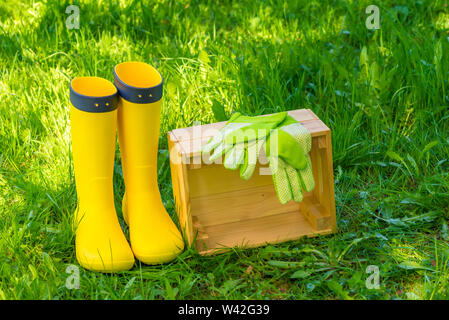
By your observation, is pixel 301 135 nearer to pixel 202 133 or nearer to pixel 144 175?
pixel 202 133

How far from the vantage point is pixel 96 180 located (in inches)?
70.4

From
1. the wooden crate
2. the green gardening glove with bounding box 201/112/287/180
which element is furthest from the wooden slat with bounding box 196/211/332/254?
the green gardening glove with bounding box 201/112/287/180

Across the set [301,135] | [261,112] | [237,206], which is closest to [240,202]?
[237,206]

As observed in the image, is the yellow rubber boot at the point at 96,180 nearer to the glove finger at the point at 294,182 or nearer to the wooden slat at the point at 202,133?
the wooden slat at the point at 202,133

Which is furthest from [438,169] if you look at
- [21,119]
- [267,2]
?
[21,119]

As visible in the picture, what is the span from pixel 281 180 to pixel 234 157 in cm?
15

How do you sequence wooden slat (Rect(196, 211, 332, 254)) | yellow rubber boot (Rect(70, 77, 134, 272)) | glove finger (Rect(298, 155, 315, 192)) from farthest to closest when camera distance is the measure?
wooden slat (Rect(196, 211, 332, 254)) → glove finger (Rect(298, 155, 315, 192)) → yellow rubber boot (Rect(70, 77, 134, 272))

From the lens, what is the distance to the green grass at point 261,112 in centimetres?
178

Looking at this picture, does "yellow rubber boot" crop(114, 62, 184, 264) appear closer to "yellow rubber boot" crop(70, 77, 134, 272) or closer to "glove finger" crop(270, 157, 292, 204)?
"yellow rubber boot" crop(70, 77, 134, 272)

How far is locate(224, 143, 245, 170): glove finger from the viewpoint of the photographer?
1781mm

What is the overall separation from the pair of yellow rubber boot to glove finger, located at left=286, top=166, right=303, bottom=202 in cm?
38

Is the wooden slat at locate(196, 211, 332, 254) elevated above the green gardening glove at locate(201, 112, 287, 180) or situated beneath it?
situated beneath

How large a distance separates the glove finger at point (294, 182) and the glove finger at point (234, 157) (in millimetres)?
144

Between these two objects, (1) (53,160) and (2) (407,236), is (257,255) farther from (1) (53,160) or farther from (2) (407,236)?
(1) (53,160)
